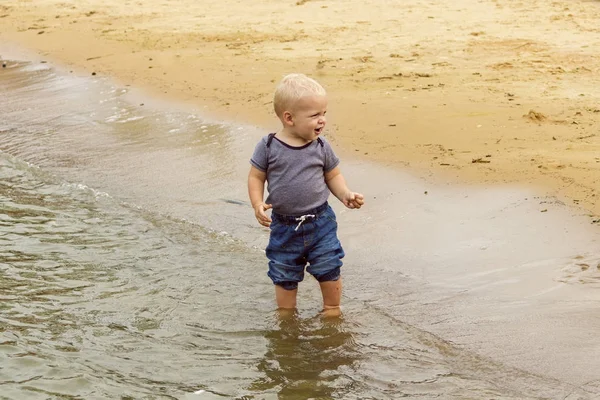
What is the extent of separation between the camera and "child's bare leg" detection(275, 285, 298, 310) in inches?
178

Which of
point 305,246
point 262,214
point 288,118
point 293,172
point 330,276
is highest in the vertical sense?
point 288,118

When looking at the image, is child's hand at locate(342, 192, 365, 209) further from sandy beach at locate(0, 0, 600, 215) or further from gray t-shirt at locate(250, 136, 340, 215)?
sandy beach at locate(0, 0, 600, 215)

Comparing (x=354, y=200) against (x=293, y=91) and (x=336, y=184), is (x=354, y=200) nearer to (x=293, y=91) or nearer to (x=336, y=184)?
(x=336, y=184)

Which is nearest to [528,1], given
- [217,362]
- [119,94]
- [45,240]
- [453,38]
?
[453,38]

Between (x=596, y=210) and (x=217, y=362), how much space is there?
2.40 meters

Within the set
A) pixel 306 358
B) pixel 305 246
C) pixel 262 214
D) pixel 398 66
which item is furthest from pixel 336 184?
pixel 398 66

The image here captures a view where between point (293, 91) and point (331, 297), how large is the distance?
1052mm

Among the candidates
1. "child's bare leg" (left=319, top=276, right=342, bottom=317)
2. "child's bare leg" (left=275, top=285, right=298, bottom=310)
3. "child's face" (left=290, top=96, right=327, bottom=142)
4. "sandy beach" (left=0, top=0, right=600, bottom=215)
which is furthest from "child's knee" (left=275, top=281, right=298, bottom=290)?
"sandy beach" (left=0, top=0, right=600, bottom=215)

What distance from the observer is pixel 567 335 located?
4.00 meters

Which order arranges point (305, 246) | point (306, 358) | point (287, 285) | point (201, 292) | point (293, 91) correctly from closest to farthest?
point (293, 91) → point (306, 358) → point (305, 246) → point (287, 285) → point (201, 292)

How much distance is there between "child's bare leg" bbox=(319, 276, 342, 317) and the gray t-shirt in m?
0.40

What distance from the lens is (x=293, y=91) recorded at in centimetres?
411

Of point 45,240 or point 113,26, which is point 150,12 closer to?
→ point 113,26

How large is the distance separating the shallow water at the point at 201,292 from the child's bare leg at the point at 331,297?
0.07 meters
